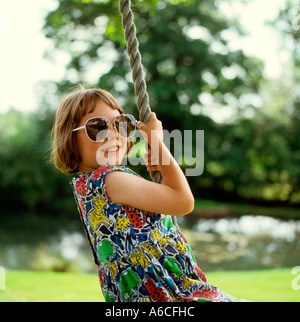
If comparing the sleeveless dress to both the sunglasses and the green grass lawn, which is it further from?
the green grass lawn

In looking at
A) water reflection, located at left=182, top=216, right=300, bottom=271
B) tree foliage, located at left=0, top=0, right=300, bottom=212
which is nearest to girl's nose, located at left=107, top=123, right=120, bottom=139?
water reflection, located at left=182, top=216, right=300, bottom=271

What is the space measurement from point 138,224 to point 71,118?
449mm

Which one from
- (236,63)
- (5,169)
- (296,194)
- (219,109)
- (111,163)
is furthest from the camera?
(296,194)

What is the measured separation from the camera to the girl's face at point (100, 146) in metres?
1.40

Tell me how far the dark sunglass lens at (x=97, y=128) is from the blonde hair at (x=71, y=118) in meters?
0.07

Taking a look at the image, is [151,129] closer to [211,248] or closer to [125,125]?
[125,125]

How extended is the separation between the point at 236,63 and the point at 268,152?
3.93 metres

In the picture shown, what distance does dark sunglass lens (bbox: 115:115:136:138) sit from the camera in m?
1.41

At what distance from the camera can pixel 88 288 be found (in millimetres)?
4941

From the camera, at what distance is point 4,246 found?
10.1 metres

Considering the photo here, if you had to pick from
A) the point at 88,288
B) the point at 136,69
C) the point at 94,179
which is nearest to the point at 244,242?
the point at 88,288

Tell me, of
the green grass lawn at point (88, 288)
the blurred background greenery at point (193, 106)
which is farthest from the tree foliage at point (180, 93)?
the green grass lawn at point (88, 288)
